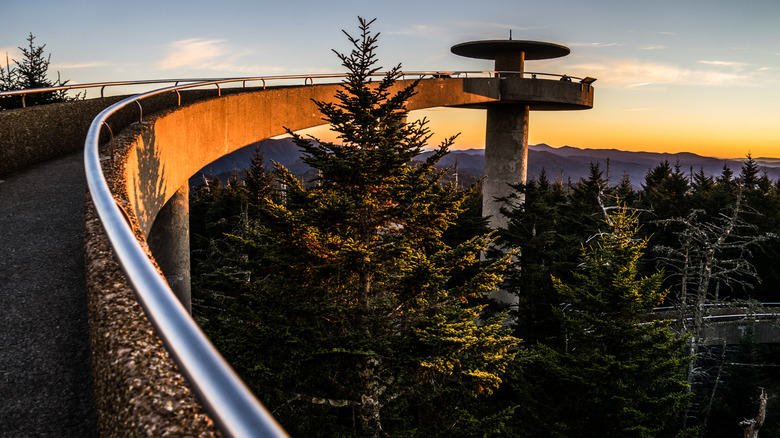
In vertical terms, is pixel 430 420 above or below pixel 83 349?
below

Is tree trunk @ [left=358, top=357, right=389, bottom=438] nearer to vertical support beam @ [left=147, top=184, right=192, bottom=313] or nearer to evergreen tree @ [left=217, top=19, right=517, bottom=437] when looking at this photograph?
evergreen tree @ [left=217, top=19, right=517, bottom=437]

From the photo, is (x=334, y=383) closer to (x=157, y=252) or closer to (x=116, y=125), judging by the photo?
(x=157, y=252)

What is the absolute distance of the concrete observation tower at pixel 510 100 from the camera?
2695 cm

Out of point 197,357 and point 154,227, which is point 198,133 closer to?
point 154,227

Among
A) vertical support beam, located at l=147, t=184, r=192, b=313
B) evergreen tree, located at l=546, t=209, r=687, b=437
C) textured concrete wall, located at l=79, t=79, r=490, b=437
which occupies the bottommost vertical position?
evergreen tree, located at l=546, t=209, r=687, b=437

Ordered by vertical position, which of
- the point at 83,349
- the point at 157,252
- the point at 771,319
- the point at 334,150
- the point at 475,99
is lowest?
the point at 771,319

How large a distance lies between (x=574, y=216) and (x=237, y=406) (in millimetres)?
35226

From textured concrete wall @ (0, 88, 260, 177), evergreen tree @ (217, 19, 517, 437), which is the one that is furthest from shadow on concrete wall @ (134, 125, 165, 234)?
evergreen tree @ (217, 19, 517, 437)

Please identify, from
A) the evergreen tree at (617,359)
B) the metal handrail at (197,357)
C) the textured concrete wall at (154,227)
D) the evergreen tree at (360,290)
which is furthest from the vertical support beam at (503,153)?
the metal handrail at (197,357)

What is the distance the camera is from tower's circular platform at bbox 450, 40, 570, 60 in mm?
27183

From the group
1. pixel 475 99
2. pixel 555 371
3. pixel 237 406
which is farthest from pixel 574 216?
pixel 237 406

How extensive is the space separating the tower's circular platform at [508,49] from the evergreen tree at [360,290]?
16.5m

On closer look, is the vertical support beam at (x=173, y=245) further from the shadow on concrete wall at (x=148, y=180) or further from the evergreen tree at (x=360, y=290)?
the shadow on concrete wall at (x=148, y=180)

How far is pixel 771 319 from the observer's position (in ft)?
106
